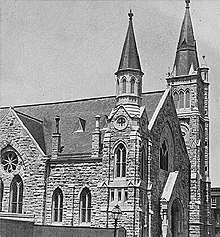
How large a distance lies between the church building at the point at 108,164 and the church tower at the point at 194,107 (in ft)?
5.29

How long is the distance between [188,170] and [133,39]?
14381mm

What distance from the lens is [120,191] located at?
36.3 meters

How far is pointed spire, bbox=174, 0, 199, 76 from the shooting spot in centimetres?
5331

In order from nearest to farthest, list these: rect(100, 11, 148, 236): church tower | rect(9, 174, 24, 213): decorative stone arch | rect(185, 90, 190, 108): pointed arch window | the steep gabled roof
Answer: rect(100, 11, 148, 236): church tower → rect(9, 174, 24, 213): decorative stone arch → the steep gabled roof → rect(185, 90, 190, 108): pointed arch window

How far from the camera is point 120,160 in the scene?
37.0 m

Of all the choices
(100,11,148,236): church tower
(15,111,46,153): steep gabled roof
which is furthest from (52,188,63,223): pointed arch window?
(100,11,148,236): church tower

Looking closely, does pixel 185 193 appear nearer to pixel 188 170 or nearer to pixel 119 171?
pixel 188 170

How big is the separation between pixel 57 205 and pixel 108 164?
5.38m

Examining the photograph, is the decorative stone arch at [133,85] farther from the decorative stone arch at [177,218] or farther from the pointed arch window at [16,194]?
the decorative stone arch at [177,218]

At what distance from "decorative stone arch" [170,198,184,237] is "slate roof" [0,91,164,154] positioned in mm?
7744

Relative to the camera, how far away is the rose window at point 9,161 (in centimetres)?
4069

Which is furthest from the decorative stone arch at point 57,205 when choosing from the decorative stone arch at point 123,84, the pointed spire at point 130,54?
the pointed spire at point 130,54

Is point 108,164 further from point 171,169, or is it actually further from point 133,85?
point 171,169

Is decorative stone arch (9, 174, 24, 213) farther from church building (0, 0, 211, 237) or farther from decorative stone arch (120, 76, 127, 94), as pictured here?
decorative stone arch (120, 76, 127, 94)
